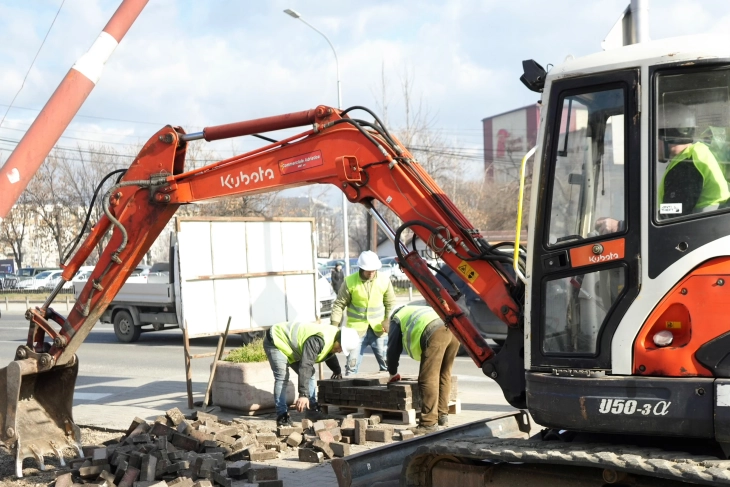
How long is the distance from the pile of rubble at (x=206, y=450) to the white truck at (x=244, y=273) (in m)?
2.42

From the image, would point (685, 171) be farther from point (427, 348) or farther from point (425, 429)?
point (425, 429)

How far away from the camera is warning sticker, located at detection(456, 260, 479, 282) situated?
5.64 meters

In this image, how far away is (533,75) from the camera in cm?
496

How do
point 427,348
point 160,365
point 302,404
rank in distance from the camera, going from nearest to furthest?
point 427,348, point 302,404, point 160,365

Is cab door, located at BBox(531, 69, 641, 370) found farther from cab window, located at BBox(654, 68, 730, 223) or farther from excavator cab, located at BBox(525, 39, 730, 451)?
cab window, located at BBox(654, 68, 730, 223)

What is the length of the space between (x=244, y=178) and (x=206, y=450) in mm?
2881

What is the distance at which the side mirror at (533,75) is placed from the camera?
496cm

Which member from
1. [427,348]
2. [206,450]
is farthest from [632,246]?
[206,450]

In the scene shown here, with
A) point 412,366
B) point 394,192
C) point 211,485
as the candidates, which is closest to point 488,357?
point 394,192

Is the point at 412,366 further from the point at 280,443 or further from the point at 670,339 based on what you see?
the point at 670,339

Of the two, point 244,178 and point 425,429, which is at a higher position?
point 244,178

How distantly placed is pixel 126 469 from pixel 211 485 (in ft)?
2.83

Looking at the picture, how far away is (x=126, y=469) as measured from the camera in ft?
23.5

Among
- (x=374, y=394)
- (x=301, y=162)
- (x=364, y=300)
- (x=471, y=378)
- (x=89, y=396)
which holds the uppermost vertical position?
(x=301, y=162)
